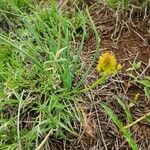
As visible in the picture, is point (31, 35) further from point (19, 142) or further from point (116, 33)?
point (19, 142)

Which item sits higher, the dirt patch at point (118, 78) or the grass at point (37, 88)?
the grass at point (37, 88)

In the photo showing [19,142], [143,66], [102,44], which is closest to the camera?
[19,142]

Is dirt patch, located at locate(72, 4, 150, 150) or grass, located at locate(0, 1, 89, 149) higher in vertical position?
grass, located at locate(0, 1, 89, 149)

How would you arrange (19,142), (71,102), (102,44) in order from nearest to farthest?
(19,142)
(71,102)
(102,44)

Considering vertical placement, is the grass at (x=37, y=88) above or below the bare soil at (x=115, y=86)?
above

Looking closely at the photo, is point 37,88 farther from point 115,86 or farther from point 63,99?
point 115,86

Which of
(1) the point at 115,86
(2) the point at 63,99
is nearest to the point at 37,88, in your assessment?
(2) the point at 63,99

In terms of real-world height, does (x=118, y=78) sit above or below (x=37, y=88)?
below

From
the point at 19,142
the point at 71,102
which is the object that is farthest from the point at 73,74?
the point at 19,142
